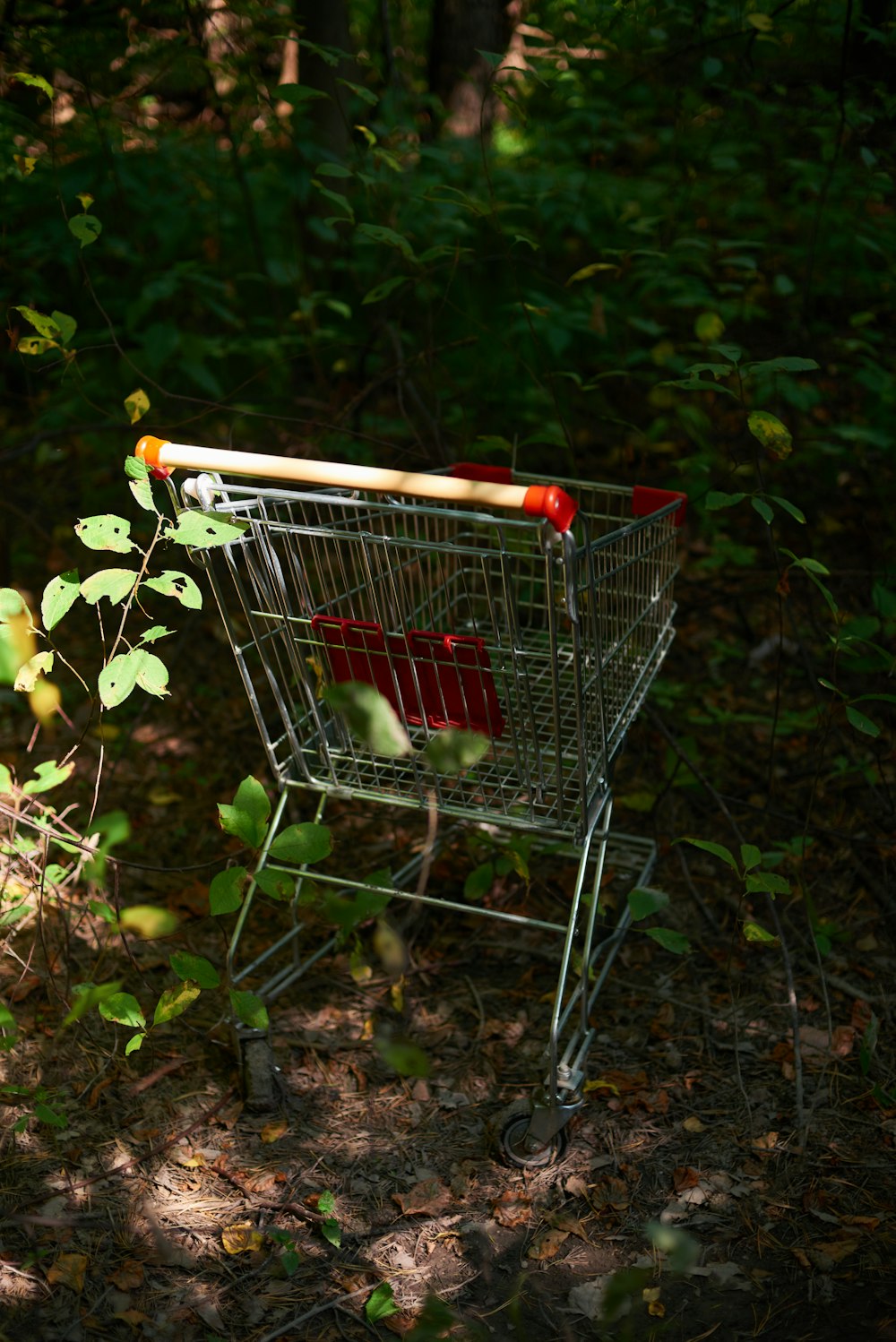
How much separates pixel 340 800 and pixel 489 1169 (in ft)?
4.17

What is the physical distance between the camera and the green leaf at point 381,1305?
66.6 inches

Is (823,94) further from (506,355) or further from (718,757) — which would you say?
(718,757)

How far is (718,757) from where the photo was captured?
10.5 feet

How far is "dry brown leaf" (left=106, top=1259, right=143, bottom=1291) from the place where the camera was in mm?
1746

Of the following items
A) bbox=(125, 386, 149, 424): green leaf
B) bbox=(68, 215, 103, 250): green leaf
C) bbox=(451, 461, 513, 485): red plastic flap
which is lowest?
bbox=(451, 461, 513, 485): red plastic flap

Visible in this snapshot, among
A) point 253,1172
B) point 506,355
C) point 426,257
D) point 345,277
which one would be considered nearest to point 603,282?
point 506,355

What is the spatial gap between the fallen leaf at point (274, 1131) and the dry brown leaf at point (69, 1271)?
0.42 metres

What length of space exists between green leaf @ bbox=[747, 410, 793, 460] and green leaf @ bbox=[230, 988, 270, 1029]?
1.62m

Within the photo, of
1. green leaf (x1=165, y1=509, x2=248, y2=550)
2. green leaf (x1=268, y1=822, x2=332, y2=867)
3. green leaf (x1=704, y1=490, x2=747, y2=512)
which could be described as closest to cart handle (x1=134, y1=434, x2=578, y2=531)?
green leaf (x1=165, y1=509, x2=248, y2=550)

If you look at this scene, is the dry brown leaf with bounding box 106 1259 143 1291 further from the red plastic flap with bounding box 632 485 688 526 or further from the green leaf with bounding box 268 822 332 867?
the red plastic flap with bounding box 632 485 688 526

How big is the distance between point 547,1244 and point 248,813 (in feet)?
3.32

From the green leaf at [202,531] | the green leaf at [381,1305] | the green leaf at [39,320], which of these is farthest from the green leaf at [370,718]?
the green leaf at [39,320]

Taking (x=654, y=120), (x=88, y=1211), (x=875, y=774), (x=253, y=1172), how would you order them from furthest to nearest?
(x=654, y=120)
(x=875, y=774)
(x=253, y=1172)
(x=88, y=1211)

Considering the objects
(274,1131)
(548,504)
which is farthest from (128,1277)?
(548,504)
